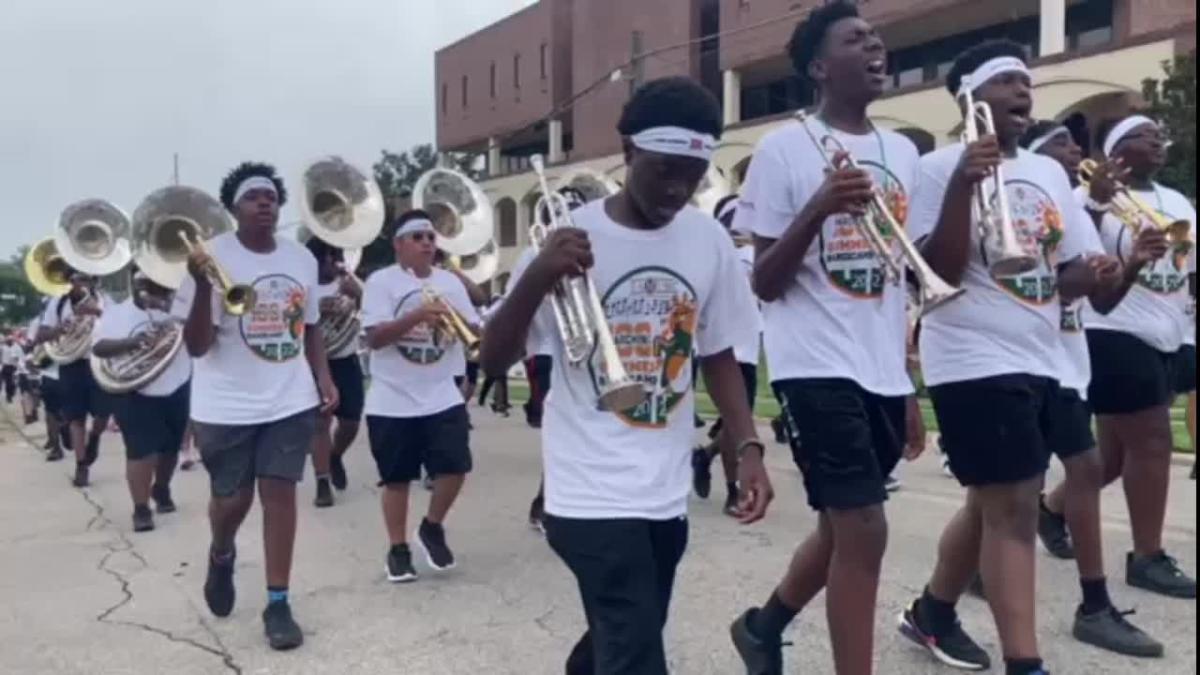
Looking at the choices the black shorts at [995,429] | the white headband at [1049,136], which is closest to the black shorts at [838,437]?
the black shorts at [995,429]

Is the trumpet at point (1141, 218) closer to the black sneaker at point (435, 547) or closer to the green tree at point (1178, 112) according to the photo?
the black sneaker at point (435, 547)

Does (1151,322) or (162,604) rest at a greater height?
(1151,322)

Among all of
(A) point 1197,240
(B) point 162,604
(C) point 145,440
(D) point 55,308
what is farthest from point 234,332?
(D) point 55,308

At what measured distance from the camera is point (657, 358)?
335cm

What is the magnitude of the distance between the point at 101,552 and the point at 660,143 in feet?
17.7

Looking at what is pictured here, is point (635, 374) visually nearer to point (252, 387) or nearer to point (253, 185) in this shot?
point (252, 387)

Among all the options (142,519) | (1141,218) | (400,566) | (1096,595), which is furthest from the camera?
(142,519)

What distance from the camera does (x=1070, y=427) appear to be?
4680 mm

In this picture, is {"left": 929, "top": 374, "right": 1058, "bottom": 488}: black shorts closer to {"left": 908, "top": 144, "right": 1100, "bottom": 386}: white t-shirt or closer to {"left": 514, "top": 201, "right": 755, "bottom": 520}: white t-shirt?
{"left": 908, "top": 144, "right": 1100, "bottom": 386}: white t-shirt

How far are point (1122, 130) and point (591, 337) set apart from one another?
331cm

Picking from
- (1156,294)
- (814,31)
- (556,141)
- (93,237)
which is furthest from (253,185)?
(556,141)

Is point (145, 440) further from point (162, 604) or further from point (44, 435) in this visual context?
point (44, 435)

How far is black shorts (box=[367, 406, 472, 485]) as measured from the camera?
6297 millimetres

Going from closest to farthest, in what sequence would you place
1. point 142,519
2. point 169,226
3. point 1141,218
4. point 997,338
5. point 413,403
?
point 997,338
point 1141,218
point 413,403
point 169,226
point 142,519
